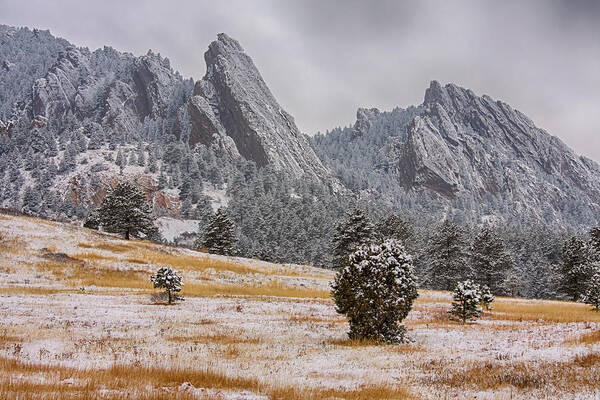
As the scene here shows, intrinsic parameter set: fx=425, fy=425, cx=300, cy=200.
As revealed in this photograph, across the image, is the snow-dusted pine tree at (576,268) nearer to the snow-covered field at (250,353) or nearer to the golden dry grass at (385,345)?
the snow-covered field at (250,353)

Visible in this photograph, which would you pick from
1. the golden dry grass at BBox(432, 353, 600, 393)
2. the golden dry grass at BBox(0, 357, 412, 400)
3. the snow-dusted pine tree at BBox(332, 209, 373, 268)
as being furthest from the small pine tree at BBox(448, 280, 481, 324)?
the snow-dusted pine tree at BBox(332, 209, 373, 268)

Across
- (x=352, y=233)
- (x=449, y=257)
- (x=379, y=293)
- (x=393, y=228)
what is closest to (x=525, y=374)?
(x=379, y=293)

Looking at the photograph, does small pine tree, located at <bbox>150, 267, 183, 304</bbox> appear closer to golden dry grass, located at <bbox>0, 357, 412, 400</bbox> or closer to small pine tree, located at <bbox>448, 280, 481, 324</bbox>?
golden dry grass, located at <bbox>0, 357, 412, 400</bbox>

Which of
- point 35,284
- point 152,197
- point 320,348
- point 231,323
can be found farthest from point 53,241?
point 152,197

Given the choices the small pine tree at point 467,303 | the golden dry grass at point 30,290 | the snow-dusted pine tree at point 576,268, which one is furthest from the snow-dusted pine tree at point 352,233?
the golden dry grass at point 30,290

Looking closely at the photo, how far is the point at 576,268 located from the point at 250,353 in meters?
60.4

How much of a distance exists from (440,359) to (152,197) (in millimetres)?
177670

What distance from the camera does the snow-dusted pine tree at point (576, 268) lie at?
59.3 metres

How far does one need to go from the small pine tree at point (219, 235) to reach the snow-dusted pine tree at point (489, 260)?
42.3 m

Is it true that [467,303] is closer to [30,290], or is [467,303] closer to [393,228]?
[30,290]

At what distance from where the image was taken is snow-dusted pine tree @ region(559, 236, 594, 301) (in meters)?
59.3

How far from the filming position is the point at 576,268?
5938 cm

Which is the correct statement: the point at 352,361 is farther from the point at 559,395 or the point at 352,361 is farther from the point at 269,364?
the point at 559,395

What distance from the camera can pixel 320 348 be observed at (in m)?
16.2
